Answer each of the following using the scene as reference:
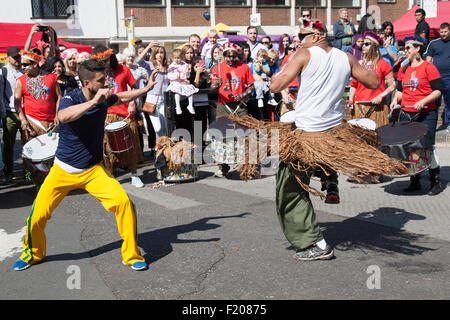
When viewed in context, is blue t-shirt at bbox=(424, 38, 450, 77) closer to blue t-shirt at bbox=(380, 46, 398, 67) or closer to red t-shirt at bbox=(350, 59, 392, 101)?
blue t-shirt at bbox=(380, 46, 398, 67)

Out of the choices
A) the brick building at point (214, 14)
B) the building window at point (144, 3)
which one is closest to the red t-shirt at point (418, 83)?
the brick building at point (214, 14)

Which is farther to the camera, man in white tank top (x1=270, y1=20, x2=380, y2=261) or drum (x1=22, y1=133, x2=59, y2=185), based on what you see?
drum (x1=22, y1=133, x2=59, y2=185)

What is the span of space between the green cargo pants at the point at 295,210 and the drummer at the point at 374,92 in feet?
12.3

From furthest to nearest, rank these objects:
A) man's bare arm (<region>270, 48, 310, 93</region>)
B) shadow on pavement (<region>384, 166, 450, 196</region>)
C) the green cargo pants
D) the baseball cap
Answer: the baseball cap → shadow on pavement (<region>384, 166, 450, 196</region>) → the green cargo pants → man's bare arm (<region>270, 48, 310, 93</region>)

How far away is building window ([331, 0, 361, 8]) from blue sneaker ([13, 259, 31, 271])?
107 feet

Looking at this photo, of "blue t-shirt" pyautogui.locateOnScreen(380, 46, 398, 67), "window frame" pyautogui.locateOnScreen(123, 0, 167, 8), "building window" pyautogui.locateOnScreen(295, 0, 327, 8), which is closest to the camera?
"blue t-shirt" pyautogui.locateOnScreen(380, 46, 398, 67)

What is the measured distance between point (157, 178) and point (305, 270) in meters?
4.78

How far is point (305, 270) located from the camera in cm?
471

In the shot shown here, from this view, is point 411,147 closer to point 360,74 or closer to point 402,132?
point 402,132

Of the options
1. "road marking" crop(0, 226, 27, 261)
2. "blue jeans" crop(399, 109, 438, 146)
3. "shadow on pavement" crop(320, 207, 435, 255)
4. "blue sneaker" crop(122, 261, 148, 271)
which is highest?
"blue jeans" crop(399, 109, 438, 146)

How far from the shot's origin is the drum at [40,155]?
748 centimetres

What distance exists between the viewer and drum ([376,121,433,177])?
6.82 m

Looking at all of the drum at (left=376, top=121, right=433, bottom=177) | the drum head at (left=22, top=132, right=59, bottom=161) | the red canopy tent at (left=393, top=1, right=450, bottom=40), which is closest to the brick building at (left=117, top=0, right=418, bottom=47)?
the red canopy tent at (left=393, top=1, right=450, bottom=40)

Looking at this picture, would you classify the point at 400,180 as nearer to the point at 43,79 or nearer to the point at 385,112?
the point at 385,112
